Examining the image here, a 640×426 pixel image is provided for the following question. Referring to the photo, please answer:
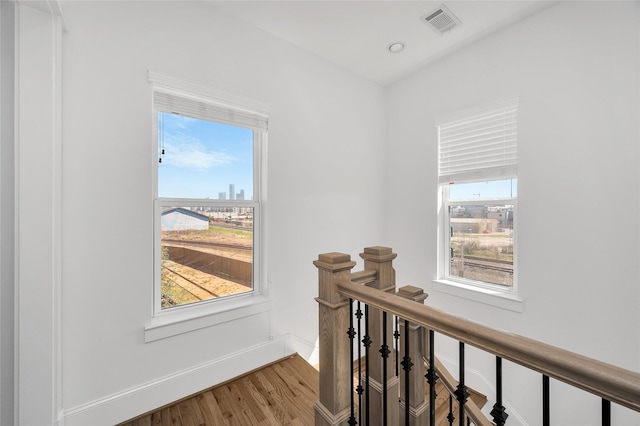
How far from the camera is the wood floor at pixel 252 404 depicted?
178 cm

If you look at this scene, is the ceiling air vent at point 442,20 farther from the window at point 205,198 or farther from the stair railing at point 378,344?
the stair railing at point 378,344

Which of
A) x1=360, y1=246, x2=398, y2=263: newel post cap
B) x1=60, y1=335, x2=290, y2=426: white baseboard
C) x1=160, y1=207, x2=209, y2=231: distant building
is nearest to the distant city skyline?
x1=160, y1=207, x2=209, y2=231: distant building

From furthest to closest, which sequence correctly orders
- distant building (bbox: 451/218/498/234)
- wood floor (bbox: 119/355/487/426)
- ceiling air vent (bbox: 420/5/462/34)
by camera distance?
distant building (bbox: 451/218/498/234) → ceiling air vent (bbox: 420/5/462/34) → wood floor (bbox: 119/355/487/426)

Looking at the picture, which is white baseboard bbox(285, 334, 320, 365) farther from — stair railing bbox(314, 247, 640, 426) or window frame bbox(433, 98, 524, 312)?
window frame bbox(433, 98, 524, 312)

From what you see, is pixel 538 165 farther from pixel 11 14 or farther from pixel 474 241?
pixel 11 14

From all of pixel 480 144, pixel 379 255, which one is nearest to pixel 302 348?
pixel 379 255

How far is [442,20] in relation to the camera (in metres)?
2.26

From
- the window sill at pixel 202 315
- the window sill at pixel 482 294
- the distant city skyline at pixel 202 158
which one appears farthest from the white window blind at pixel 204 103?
the window sill at pixel 482 294

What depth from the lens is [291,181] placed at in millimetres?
2566

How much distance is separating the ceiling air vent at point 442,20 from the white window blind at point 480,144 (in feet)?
2.48

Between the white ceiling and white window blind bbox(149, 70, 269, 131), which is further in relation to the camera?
the white ceiling

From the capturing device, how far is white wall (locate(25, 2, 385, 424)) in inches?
64.7

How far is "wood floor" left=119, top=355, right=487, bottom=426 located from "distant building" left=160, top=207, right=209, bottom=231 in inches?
48.3

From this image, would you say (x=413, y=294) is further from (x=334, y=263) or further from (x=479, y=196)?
(x=479, y=196)
